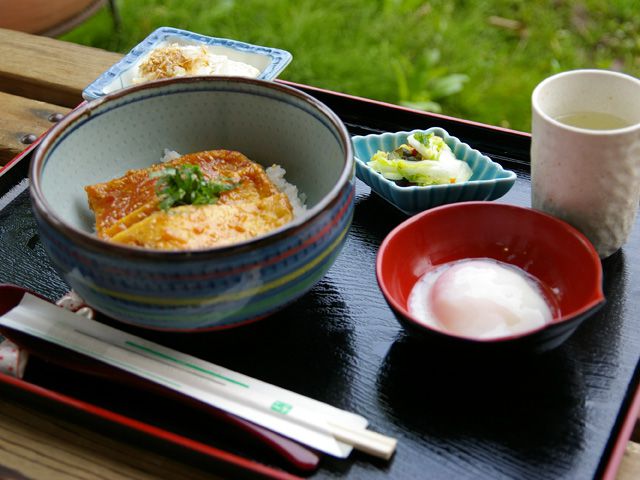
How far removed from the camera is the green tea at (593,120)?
1401 mm

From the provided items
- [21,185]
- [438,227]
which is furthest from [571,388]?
[21,185]

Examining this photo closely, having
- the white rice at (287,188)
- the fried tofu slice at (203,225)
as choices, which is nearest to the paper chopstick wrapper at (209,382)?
the fried tofu slice at (203,225)

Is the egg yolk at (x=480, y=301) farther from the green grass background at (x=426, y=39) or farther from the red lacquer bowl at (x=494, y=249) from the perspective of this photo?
the green grass background at (x=426, y=39)

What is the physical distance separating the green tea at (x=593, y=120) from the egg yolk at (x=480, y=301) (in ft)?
1.02

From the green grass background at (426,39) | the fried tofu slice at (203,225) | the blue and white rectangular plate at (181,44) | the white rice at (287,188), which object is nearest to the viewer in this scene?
the fried tofu slice at (203,225)

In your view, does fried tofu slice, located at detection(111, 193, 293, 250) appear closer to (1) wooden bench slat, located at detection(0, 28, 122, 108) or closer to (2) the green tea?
(2) the green tea

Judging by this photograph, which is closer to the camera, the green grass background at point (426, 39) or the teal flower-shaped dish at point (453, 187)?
the teal flower-shaped dish at point (453, 187)

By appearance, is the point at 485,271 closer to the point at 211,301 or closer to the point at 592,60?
the point at 211,301

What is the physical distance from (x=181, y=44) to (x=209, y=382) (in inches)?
46.3

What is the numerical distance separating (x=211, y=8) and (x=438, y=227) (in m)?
2.42

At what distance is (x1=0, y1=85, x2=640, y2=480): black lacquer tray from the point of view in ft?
3.58

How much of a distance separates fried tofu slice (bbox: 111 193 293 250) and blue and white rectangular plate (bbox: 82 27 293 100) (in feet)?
2.14

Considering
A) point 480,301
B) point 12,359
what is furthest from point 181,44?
point 480,301

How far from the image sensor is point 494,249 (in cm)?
138
